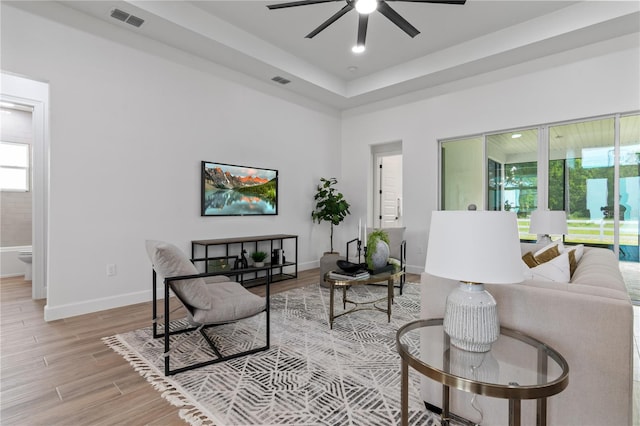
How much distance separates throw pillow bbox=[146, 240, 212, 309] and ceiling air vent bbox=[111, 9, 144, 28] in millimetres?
2701

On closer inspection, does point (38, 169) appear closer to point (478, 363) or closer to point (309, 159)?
point (309, 159)

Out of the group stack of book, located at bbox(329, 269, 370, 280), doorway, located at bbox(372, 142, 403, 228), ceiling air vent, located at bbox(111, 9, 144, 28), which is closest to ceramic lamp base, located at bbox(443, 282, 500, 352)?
stack of book, located at bbox(329, 269, 370, 280)

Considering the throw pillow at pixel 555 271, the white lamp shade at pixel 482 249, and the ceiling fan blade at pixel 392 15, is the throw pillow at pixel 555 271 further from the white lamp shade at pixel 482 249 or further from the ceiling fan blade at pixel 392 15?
the ceiling fan blade at pixel 392 15

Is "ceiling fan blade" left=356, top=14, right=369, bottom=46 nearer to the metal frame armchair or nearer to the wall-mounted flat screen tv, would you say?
the wall-mounted flat screen tv

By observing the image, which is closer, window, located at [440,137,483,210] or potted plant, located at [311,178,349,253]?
window, located at [440,137,483,210]

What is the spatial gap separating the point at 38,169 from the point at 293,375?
415cm

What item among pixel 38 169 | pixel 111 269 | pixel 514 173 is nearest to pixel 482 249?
pixel 111 269

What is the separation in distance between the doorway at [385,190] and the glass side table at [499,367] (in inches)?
200

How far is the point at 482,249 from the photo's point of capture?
127 cm

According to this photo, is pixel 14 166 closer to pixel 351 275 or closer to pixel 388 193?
pixel 351 275

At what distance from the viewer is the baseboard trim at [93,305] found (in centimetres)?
321

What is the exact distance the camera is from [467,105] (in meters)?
5.10

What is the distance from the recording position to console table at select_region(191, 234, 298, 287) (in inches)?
171

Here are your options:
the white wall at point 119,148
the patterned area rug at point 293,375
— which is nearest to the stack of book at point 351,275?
the patterned area rug at point 293,375
